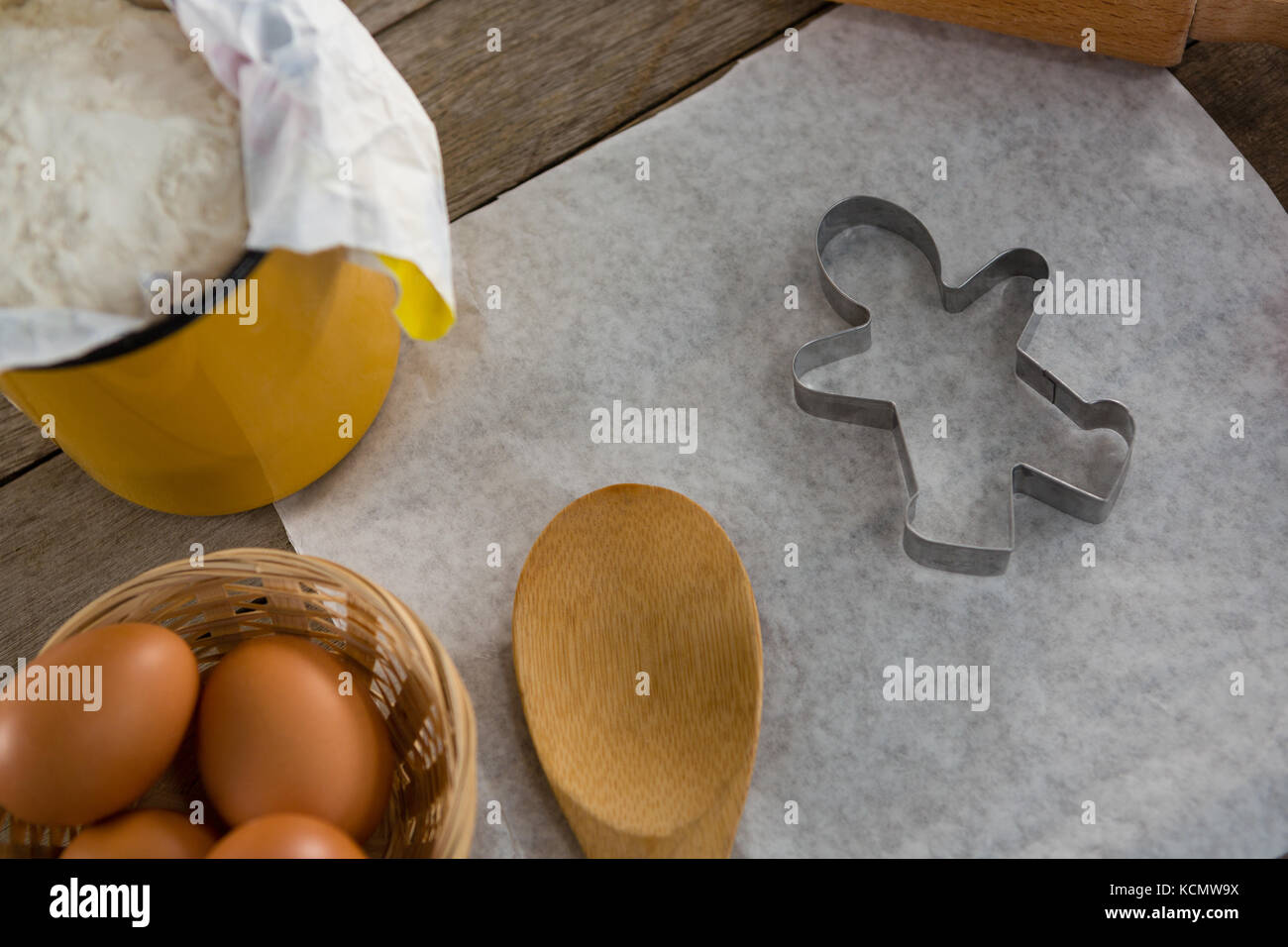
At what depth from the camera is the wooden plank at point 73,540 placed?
0.61 metres

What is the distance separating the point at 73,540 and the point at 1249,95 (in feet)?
2.49

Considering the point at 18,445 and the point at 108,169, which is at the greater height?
the point at 108,169

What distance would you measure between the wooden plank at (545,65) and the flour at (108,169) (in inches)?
8.4

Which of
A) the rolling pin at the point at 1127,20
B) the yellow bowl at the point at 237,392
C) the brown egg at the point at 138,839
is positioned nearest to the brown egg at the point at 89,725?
the brown egg at the point at 138,839

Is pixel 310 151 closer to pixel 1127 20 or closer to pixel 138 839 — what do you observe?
pixel 138 839

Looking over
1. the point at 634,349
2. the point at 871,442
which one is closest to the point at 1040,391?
→ the point at 871,442

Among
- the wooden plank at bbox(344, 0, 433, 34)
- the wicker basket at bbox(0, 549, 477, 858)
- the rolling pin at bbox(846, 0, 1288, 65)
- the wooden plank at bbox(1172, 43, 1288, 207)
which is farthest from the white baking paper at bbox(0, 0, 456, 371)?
the wooden plank at bbox(1172, 43, 1288, 207)

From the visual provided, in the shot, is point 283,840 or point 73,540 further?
point 73,540

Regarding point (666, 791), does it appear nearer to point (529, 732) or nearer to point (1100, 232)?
point (529, 732)

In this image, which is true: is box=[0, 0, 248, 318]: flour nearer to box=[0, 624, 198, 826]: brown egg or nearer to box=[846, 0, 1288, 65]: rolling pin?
box=[0, 624, 198, 826]: brown egg

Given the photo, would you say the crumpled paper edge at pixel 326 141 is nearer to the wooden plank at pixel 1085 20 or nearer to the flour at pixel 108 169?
the flour at pixel 108 169

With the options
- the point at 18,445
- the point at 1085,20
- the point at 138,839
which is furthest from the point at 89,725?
the point at 1085,20

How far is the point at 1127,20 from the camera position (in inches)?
27.6

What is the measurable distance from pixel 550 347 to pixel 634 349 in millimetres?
50
